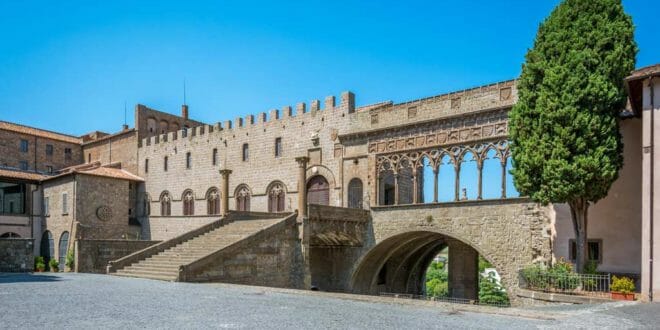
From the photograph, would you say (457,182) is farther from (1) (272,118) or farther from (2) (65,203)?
(2) (65,203)

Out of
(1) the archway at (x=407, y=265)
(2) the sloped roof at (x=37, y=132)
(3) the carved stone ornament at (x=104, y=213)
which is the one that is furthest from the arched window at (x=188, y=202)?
(2) the sloped roof at (x=37, y=132)

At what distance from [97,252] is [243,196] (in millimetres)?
10542

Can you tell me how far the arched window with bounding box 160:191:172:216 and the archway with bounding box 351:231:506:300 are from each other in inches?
671

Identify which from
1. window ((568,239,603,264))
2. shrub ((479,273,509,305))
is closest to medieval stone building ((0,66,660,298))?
window ((568,239,603,264))

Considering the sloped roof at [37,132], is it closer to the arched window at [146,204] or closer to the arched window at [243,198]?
the arched window at [146,204]

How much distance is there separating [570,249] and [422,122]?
867cm

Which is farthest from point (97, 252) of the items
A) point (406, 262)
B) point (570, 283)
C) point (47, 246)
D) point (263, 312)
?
point (570, 283)

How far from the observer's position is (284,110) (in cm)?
3148

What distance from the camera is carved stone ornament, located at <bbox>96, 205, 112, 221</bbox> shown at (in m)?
37.1

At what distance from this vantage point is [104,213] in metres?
37.5

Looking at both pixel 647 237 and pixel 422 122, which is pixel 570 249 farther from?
pixel 422 122

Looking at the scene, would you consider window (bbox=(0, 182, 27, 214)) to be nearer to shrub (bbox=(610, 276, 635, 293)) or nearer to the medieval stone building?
the medieval stone building

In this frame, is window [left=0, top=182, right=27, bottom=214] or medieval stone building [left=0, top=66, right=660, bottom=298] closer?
medieval stone building [left=0, top=66, right=660, bottom=298]

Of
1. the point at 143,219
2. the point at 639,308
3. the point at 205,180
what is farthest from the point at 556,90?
the point at 143,219
